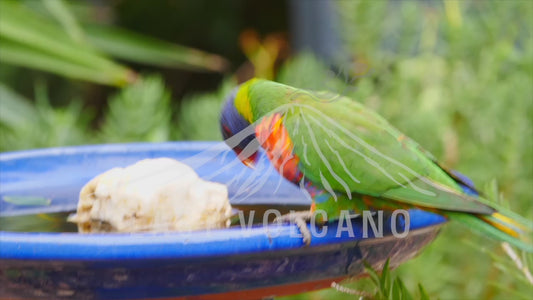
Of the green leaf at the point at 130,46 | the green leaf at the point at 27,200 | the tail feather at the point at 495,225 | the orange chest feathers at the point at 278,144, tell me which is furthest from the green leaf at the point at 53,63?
the tail feather at the point at 495,225

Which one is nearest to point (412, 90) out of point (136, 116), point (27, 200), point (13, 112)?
point (136, 116)

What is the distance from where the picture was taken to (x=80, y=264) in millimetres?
652

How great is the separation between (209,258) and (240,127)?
0.65ft

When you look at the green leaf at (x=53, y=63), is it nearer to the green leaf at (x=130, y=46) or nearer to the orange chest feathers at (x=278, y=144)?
the green leaf at (x=130, y=46)

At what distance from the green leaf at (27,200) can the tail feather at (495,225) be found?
542mm

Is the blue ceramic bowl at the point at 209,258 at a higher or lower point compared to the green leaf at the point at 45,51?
lower

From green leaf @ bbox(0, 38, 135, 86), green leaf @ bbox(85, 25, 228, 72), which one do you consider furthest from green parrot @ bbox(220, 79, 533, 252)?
green leaf @ bbox(85, 25, 228, 72)

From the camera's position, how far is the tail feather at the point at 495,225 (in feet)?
2.52

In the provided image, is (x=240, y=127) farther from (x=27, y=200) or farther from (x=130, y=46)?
(x=130, y=46)

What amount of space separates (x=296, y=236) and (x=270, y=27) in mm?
3331

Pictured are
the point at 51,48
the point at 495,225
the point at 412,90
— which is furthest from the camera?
the point at 412,90

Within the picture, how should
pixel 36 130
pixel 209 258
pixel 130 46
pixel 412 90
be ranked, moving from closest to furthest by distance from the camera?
1. pixel 209 258
2. pixel 36 130
3. pixel 412 90
4. pixel 130 46

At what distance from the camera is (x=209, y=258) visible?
0.66 meters

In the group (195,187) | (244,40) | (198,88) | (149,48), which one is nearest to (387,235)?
(195,187)
